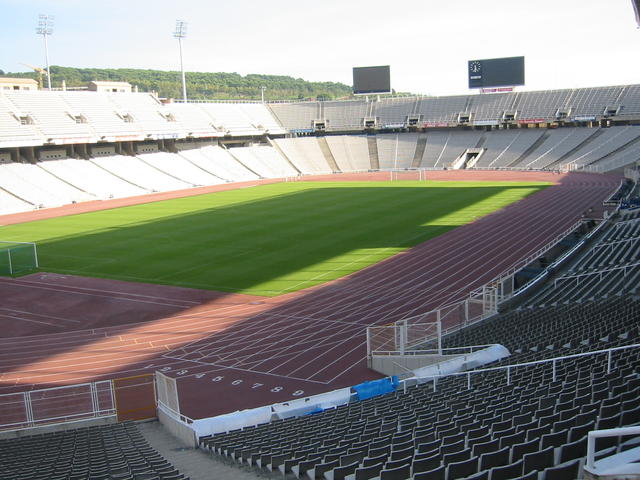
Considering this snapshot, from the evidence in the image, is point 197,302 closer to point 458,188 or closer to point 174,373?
point 174,373

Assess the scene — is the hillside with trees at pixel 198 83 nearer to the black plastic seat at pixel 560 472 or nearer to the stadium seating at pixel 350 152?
the stadium seating at pixel 350 152

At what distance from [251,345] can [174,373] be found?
295 centimetres

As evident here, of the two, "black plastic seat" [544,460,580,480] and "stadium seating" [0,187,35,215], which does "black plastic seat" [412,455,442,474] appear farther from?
"stadium seating" [0,187,35,215]

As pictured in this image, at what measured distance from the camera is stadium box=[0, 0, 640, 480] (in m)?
8.38

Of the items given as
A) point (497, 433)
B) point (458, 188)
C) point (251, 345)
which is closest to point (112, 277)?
point (251, 345)

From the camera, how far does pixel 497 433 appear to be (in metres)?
7.11

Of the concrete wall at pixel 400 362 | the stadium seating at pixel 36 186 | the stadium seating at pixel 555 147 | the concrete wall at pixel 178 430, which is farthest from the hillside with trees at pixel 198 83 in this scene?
the concrete wall at pixel 178 430

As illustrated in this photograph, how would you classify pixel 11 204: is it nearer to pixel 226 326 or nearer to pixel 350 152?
pixel 226 326

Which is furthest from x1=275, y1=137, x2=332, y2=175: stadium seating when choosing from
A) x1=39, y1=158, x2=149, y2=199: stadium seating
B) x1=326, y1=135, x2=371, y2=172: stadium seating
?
x1=39, y1=158, x2=149, y2=199: stadium seating

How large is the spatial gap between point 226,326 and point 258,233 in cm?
1714

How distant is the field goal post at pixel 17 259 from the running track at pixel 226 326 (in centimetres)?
153

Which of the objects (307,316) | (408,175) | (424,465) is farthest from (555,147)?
(424,465)

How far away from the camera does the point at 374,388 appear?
14.3 m

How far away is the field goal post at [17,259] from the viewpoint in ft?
103
